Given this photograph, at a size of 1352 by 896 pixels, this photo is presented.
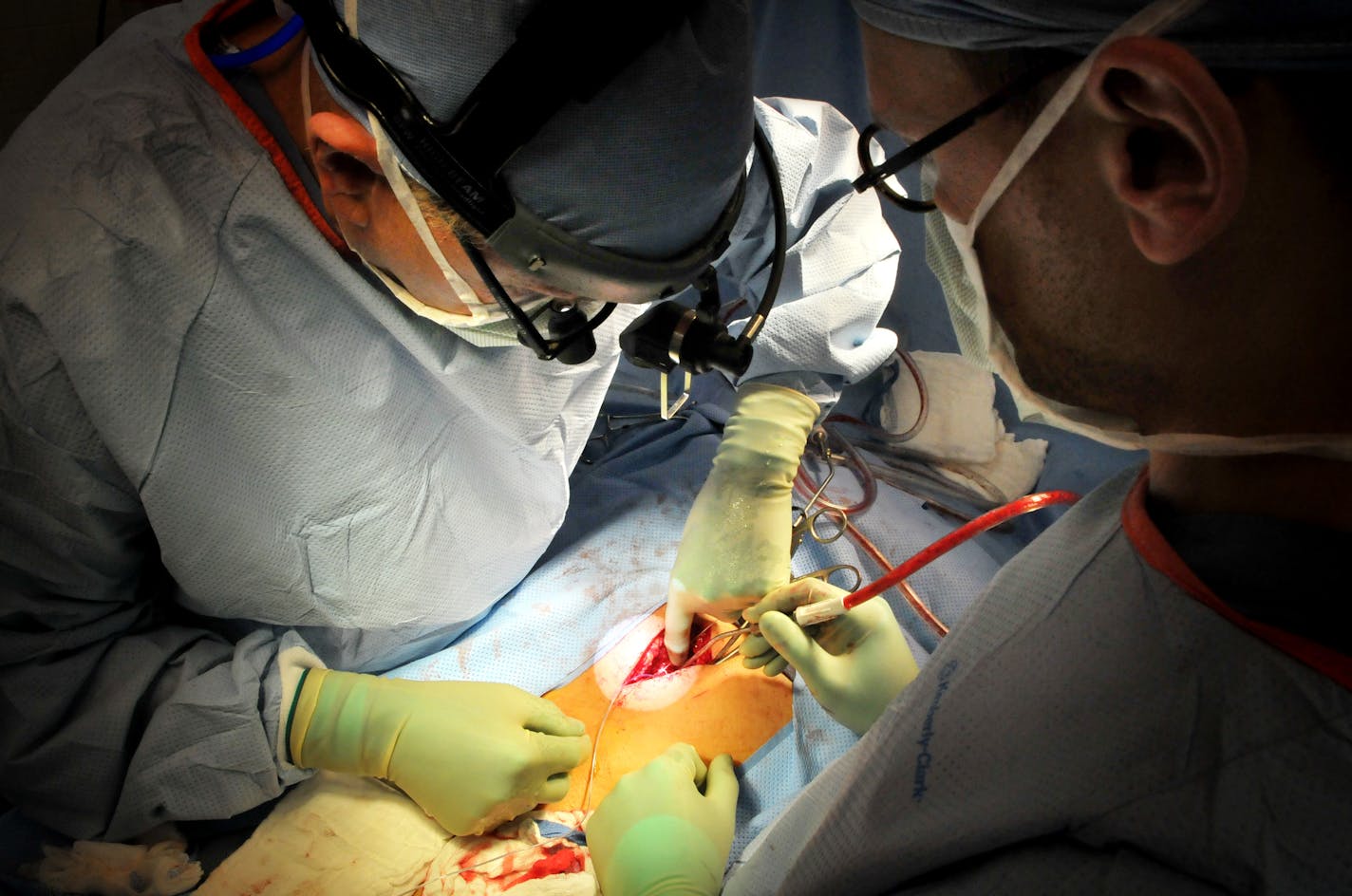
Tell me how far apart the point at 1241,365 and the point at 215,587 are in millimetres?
1467

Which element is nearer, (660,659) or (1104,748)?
(1104,748)

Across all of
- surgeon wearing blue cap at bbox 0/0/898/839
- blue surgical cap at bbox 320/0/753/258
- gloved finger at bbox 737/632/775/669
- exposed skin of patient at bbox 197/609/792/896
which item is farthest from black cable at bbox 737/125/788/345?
exposed skin of patient at bbox 197/609/792/896

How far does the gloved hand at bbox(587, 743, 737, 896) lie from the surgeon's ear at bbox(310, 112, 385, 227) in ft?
3.43

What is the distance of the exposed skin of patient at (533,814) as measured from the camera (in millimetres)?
1400

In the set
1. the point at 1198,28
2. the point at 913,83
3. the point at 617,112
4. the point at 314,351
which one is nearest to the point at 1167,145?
the point at 1198,28

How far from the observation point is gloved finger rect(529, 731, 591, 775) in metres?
1.54

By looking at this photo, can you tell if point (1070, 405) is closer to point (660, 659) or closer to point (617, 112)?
point (617, 112)

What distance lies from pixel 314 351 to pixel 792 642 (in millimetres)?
973

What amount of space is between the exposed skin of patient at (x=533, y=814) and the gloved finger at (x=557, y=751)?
0.09 metres

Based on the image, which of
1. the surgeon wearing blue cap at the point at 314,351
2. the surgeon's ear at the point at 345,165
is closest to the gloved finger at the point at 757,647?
the surgeon wearing blue cap at the point at 314,351

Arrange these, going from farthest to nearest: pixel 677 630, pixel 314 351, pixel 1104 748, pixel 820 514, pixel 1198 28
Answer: pixel 820 514, pixel 677 630, pixel 314 351, pixel 1104 748, pixel 1198 28

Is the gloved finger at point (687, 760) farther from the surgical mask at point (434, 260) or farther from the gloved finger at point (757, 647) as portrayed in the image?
the surgical mask at point (434, 260)

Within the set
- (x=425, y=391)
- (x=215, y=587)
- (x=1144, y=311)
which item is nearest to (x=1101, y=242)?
(x=1144, y=311)

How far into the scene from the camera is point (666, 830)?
1422mm
